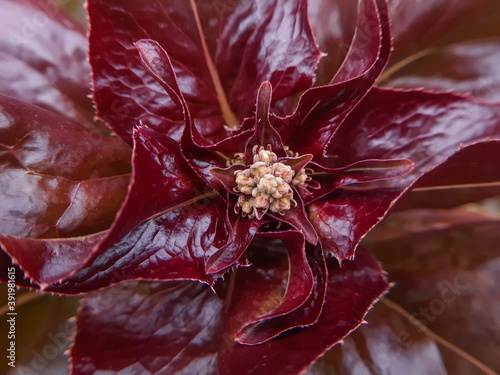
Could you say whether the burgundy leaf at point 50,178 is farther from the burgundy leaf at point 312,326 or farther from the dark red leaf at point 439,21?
the dark red leaf at point 439,21

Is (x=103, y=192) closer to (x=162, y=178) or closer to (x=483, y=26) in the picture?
(x=162, y=178)

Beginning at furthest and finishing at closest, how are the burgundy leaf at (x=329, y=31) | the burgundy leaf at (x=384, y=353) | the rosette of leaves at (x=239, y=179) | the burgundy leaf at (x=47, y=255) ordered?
the burgundy leaf at (x=329, y=31) → the burgundy leaf at (x=384, y=353) → the rosette of leaves at (x=239, y=179) → the burgundy leaf at (x=47, y=255)

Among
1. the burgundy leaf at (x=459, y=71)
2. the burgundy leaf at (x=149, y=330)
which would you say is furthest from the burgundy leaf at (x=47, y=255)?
the burgundy leaf at (x=459, y=71)

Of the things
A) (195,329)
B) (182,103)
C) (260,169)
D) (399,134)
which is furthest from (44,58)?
(399,134)

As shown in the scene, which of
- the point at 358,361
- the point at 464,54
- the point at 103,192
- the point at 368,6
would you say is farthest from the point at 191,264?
the point at 464,54

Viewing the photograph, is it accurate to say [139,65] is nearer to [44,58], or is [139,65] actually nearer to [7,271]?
[44,58]

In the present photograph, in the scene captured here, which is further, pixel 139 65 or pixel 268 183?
pixel 139 65
